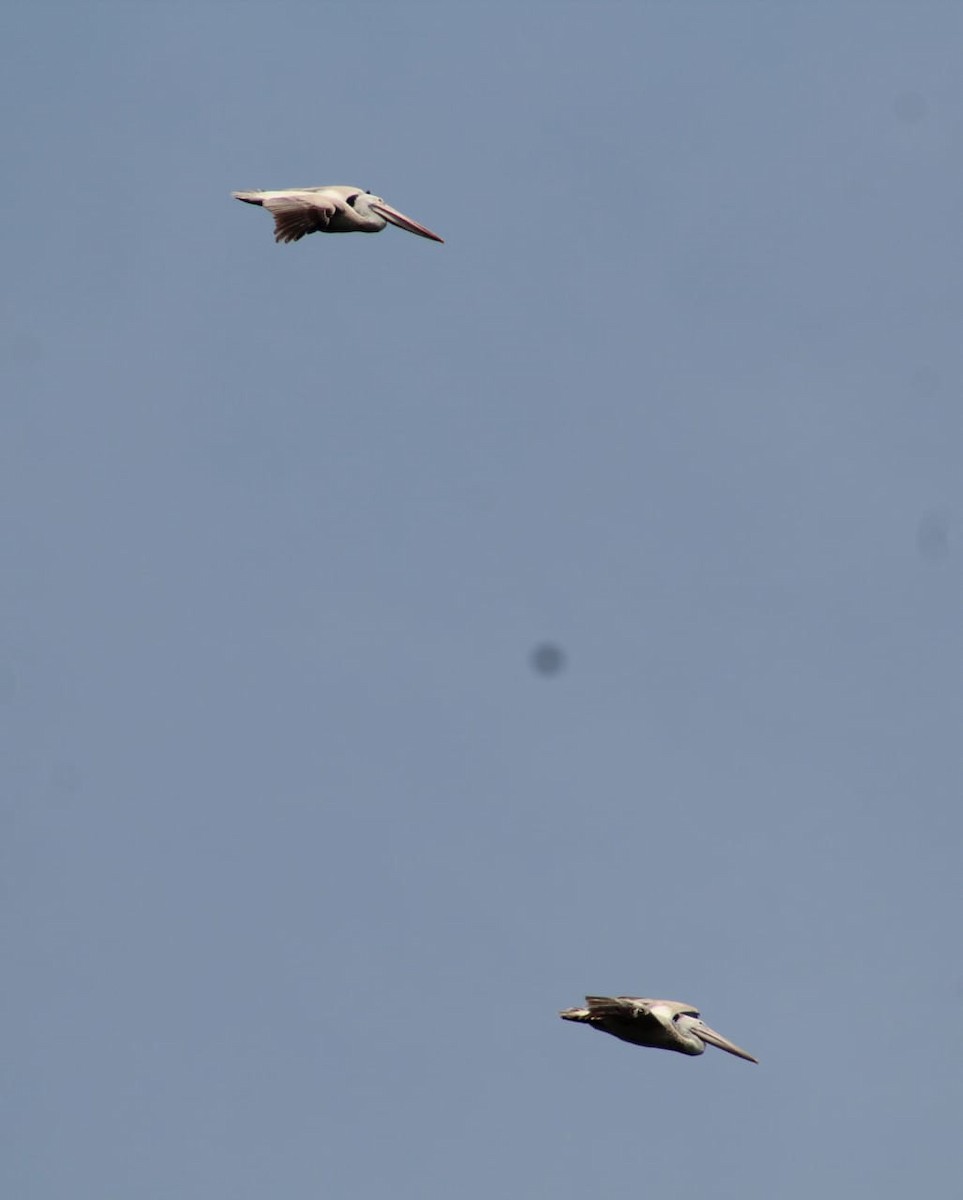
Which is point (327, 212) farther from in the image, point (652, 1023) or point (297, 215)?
point (652, 1023)

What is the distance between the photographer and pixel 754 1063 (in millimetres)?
69938

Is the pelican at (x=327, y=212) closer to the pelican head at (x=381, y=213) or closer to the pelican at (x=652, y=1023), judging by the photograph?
the pelican head at (x=381, y=213)

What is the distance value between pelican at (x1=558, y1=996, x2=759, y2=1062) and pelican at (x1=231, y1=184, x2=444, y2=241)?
47.1 ft

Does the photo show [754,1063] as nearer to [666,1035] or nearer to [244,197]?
[666,1035]

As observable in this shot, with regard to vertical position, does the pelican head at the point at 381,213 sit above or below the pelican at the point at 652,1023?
above

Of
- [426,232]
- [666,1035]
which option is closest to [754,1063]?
[666,1035]

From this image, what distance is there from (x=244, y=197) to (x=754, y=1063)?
18134 mm

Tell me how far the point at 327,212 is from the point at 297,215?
2.81ft

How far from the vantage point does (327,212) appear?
223 feet

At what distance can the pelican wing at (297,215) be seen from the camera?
66750 millimetres

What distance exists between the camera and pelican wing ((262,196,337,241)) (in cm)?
6675

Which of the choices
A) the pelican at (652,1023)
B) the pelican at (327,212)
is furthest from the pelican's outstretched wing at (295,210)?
the pelican at (652,1023)

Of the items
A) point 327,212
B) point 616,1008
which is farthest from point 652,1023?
point 327,212

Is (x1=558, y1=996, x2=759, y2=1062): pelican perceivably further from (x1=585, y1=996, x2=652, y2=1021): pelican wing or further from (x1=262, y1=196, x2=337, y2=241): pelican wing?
(x1=262, y1=196, x2=337, y2=241): pelican wing
